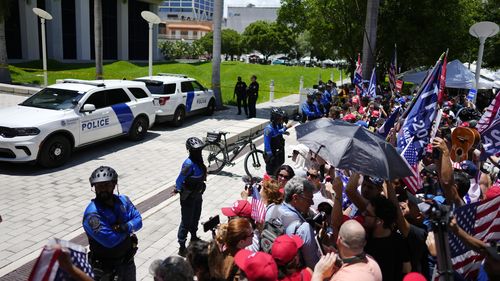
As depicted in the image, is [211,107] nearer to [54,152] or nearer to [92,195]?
[54,152]

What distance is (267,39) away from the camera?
279 feet

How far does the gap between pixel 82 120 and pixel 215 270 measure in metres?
8.39

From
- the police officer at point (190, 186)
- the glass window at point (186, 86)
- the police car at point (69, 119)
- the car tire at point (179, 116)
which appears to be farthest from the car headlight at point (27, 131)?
the glass window at point (186, 86)

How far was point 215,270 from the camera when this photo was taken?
3402mm

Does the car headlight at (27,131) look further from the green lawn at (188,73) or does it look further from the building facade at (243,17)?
the building facade at (243,17)

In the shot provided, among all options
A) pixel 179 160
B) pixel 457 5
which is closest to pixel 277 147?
pixel 179 160

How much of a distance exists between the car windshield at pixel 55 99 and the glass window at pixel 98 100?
0.94ft

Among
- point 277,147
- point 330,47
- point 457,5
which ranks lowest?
point 277,147

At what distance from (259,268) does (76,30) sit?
43.7 metres

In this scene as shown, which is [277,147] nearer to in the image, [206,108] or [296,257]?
[296,257]

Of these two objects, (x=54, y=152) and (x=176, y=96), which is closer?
(x=54, y=152)

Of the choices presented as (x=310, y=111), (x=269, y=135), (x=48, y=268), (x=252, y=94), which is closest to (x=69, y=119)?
(x=269, y=135)

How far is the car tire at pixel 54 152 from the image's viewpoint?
9.72 m

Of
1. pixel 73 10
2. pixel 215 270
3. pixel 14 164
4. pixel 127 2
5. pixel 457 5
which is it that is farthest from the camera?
pixel 127 2
